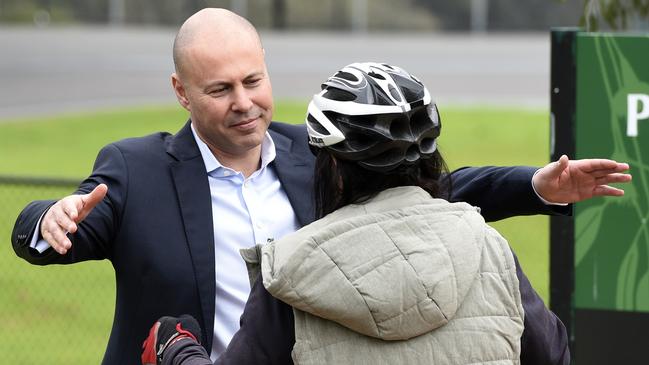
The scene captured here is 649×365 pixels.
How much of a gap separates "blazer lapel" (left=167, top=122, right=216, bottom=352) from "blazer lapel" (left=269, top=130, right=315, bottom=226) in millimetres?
242

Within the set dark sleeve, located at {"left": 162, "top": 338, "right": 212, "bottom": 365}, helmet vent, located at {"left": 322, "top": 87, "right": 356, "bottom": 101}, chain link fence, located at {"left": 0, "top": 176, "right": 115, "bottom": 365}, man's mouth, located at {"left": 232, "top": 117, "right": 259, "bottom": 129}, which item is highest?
helmet vent, located at {"left": 322, "top": 87, "right": 356, "bottom": 101}

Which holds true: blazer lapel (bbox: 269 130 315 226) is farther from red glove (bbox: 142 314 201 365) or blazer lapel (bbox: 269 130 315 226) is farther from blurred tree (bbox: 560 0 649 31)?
blurred tree (bbox: 560 0 649 31)

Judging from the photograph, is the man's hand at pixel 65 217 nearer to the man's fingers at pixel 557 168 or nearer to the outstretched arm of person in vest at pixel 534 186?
the outstretched arm of person in vest at pixel 534 186

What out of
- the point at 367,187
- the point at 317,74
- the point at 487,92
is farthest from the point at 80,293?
the point at 317,74

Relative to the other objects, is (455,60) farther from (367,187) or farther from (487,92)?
(367,187)

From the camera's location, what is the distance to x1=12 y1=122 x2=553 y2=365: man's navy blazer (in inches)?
134

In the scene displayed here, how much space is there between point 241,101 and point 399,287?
1068mm

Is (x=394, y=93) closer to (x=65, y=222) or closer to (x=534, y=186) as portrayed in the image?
(x=534, y=186)

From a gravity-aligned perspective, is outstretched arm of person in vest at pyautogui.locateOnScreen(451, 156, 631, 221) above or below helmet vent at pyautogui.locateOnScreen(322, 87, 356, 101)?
below

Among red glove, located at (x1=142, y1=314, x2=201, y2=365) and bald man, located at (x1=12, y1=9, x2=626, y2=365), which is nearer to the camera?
red glove, located at (x1=142, y1=314, x2=201, y2=365)

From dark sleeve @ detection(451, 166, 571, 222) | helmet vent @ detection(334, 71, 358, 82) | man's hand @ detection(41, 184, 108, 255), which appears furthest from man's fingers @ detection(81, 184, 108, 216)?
dark sleeve @ detection(451, 166, 571, 222)

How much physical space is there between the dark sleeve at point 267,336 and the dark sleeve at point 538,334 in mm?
537

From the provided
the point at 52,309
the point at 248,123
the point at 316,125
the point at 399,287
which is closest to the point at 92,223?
the point at 248,123

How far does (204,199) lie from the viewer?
3496 millimetres
